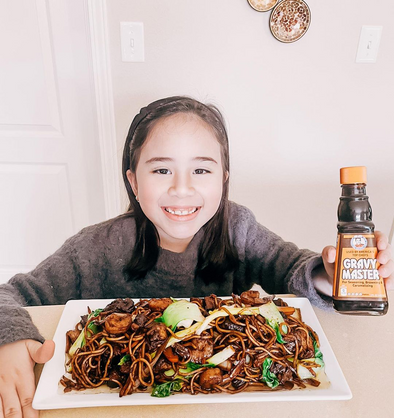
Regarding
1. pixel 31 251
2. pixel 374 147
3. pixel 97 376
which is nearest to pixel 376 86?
pixel 374 147

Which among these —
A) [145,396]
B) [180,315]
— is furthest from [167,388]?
[180,315]

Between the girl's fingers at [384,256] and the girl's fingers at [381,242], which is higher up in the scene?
the girl's fingers at [381,242]

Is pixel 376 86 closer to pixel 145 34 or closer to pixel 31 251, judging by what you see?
pixel 145 34

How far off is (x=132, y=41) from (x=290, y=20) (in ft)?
2.45

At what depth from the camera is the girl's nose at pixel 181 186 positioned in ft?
3.18

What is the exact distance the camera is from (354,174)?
75cm

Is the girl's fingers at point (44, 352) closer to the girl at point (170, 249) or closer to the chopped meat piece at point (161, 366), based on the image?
the girl at point (170, 249)

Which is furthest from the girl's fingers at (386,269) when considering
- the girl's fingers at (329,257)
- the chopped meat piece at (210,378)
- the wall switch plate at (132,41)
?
the wall switch plate at (132,41)

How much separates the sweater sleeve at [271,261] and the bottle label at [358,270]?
0.57 feet

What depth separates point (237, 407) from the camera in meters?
0.65

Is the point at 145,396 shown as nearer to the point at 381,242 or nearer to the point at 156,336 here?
the point at 156,336

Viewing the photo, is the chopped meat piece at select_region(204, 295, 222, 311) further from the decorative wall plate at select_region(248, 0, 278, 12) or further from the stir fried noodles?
the decorative wall plate at select_region(248, 0, 278, 12)

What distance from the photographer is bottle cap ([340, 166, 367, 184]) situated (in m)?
0.75

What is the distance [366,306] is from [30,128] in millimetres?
1922
